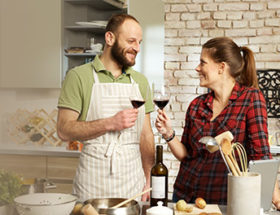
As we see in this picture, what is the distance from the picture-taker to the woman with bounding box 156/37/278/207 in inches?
73.5

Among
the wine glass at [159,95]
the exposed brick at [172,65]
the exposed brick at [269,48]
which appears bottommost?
the wine glass at [159,95]

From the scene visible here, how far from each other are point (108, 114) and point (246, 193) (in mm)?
978

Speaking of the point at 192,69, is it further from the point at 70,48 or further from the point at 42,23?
the point at 42,23

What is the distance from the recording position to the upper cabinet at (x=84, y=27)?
394cm

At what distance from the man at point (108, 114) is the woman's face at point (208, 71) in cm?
30

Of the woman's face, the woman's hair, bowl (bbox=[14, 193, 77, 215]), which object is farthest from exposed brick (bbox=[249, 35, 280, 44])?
bowl (bbox=[14, 193, 77, 215])

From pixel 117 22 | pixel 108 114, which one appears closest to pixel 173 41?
pixel 117 22

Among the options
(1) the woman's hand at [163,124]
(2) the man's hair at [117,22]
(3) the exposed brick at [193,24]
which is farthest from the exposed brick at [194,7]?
(1) the woman's hand at [163,124]

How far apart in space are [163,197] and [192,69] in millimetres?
2841

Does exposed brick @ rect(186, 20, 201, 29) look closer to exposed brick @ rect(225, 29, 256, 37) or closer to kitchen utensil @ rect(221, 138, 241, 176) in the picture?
exposed brick @ rect(225, 29, 256, 37)

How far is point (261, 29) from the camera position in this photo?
3.97 metres

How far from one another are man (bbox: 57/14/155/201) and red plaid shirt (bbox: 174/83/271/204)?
254 millimetres

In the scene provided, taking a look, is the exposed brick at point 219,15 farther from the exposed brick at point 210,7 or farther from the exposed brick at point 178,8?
the exposed brick at point 178,8

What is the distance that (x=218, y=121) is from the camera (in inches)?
75.4
